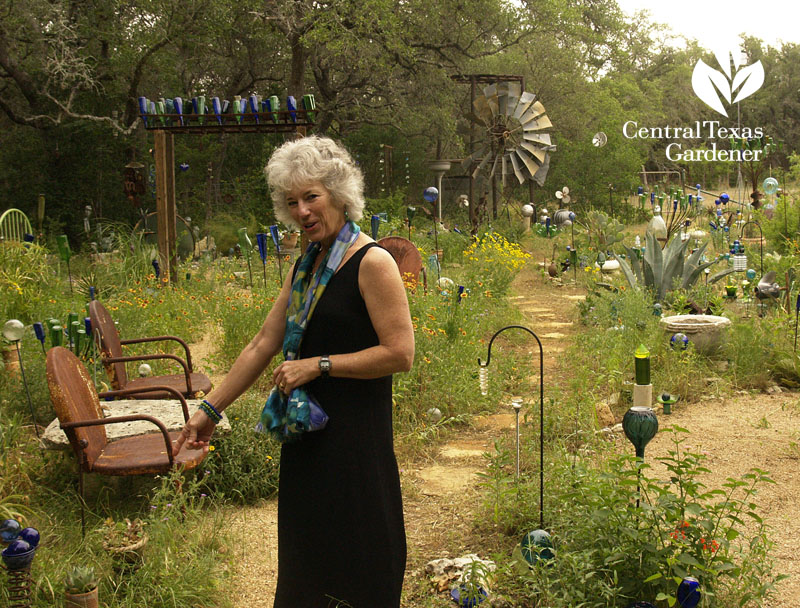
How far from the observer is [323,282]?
6.84ft

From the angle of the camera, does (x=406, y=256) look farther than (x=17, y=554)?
Yes

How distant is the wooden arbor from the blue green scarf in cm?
576

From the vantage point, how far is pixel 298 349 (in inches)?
83.2

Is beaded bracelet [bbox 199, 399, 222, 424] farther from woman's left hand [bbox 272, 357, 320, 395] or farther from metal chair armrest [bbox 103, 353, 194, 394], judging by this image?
metal chair armrest [bbox 103, 353, 194, 394]

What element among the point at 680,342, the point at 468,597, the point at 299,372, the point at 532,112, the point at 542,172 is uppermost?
the point at 532,112

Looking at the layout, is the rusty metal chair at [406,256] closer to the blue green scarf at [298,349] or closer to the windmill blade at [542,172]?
the blue green scarf at [298,349]

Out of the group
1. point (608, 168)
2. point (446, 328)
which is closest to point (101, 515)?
point (446, 328)

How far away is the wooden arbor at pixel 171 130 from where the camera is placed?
25.4ft

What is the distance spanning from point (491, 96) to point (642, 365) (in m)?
10.9

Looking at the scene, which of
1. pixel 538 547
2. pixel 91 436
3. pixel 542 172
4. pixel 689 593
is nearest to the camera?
pixel 689 593

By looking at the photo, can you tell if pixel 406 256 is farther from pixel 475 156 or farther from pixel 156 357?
pixel 475 156

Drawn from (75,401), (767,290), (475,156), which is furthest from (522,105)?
(75,401)

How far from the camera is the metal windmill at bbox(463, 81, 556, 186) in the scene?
13156 mm

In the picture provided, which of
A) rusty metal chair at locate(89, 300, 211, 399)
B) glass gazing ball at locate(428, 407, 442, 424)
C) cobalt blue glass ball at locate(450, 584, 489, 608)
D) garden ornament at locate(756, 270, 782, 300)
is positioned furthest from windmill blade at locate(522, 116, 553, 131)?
cobalt blue glass ball at locate(450, 584, 489, 608)
